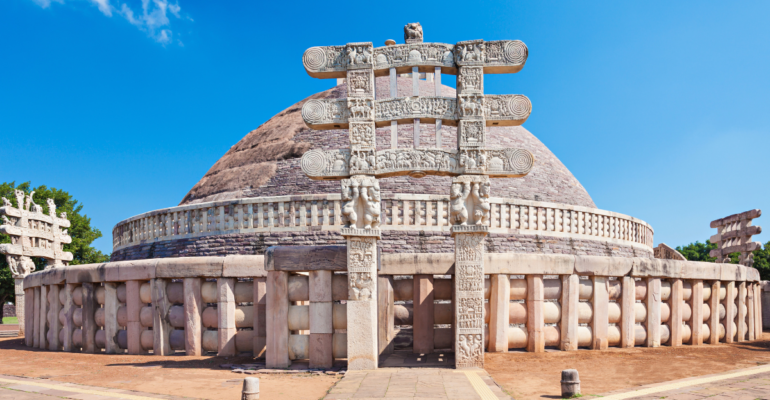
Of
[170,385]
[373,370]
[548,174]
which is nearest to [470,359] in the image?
[373,370]

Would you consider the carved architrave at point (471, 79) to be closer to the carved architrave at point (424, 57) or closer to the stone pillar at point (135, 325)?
the carved architrave at point (424, 57)

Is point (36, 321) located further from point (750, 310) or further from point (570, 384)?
point (750, 310)

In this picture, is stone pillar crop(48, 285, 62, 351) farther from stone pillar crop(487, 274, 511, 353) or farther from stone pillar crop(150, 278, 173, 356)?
stone pillar crop(487, 274, 511, 353)

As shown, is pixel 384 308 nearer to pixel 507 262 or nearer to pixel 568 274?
pixel 507 262

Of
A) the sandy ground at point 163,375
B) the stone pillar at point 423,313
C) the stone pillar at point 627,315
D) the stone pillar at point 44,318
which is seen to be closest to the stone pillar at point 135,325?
the sandy ground at point 163,375

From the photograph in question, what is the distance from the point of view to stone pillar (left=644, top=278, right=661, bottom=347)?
31.6 ft

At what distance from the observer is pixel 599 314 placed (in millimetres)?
9125

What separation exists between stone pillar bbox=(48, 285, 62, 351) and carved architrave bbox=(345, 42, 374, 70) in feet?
25.9

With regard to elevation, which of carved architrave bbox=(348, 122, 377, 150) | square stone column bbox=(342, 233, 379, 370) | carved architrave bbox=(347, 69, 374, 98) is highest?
carved architrave bbox=(347, 69, 374, 98)

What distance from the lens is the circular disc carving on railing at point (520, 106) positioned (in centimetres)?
803

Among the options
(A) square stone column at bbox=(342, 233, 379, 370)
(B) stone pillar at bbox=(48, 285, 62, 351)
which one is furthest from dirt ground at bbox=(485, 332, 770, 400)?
(B) stone pillar at bbox=(48, 285, 62, 351)

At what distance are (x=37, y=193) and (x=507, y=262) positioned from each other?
33028 millimetres

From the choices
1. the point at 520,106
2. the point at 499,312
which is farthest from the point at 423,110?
the point at 499,312

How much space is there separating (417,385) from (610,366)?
3.22 metres
